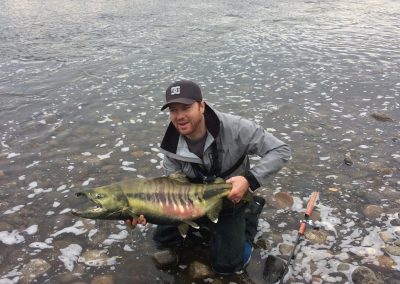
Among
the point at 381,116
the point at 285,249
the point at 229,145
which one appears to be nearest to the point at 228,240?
the point at 285,249

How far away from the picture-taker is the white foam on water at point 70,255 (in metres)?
5.77

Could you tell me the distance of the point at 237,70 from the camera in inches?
604

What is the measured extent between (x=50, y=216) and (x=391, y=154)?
7.27 m

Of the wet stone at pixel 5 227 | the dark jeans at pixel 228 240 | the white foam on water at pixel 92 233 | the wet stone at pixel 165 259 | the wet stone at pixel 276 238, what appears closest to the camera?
the dark jeans at pixel 228 240

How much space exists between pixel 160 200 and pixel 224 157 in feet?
3.80

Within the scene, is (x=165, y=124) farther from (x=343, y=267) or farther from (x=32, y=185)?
(x=343, y=267)

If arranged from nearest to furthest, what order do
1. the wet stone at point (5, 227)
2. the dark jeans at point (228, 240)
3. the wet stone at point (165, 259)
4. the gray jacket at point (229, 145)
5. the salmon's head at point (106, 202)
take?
the salmon's head at point (106, 202) → the gray jacket at point (229, 145) → the dark jeans at point (228, 240) → the wet stone at point (165, 259) → the wet stone at point (5, 227)

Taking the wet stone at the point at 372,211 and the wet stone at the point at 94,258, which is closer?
the wet stone at the point at 94,258

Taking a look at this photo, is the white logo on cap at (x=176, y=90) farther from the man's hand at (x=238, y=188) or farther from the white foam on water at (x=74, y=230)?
the white foam on water at (x=74, y=230)

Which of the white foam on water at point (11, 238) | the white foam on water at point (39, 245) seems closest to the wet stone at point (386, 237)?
the white foam on water at point (39, 245)

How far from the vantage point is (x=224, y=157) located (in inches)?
215

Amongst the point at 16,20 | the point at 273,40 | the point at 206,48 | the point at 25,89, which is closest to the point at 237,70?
the point at 206,48

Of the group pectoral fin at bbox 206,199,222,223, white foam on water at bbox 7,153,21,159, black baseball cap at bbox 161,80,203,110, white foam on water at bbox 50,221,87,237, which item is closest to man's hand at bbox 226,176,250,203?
pectoral fin at bbox 206,199,222,223

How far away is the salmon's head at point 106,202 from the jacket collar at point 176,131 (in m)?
1.10
